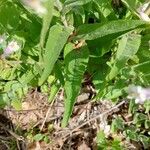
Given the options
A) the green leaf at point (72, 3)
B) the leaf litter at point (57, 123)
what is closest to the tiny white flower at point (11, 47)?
the green leaf at point (72, 3)

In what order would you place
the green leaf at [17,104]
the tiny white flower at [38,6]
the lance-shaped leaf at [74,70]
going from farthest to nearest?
the green leaf at [17,104]
the lance-shaped leaf at [74,70]
the tiny white flower at [38,6]

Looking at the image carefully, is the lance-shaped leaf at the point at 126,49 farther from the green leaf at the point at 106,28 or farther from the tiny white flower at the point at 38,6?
the tiny white flower at the point at 38,6

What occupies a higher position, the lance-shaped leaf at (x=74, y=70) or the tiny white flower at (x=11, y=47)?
the tiny white flower at (x=11, y=47)

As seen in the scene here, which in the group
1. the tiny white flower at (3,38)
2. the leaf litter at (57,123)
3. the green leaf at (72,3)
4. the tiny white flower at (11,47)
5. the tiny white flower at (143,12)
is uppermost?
the tiny white flower at (143,12)

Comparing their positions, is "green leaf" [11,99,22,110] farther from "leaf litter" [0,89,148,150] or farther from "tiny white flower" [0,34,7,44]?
"tiny white flower" [0,34,7,44]

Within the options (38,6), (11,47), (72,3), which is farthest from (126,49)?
(38,6)

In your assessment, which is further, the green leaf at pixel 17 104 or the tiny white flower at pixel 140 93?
the green leaf at pixel 17 104

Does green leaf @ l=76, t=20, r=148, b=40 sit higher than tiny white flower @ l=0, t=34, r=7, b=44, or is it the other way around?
tiny white flower @ l=0, t=34, r=7, b=44

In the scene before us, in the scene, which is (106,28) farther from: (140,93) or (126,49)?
(140,93)

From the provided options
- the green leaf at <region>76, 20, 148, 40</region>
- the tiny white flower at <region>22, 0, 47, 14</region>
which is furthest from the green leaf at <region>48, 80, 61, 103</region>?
the tiny white flower at <region>22, 0, 47, 14</region>
